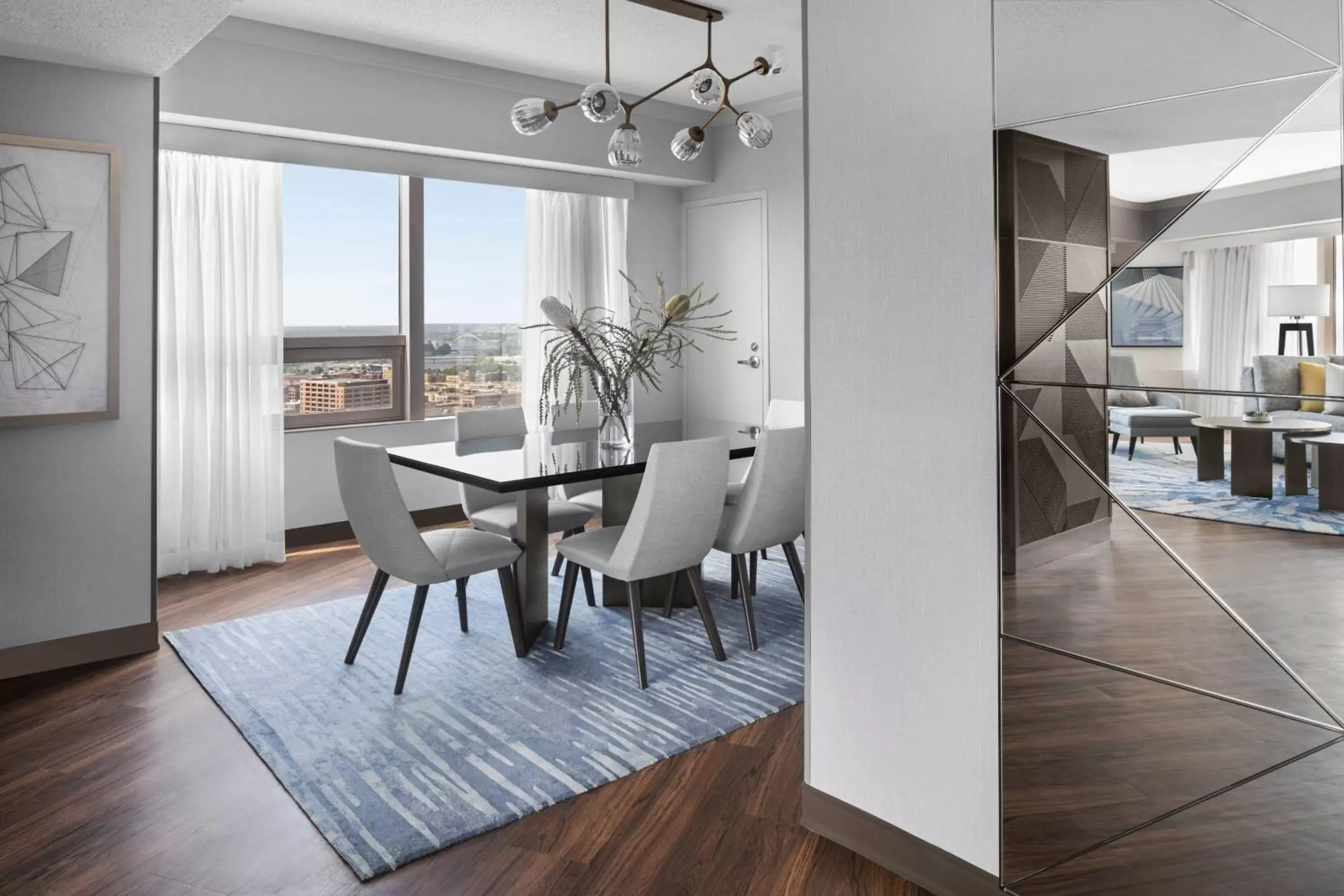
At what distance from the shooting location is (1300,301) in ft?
4.73

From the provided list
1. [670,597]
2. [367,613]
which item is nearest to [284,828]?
[367,613]

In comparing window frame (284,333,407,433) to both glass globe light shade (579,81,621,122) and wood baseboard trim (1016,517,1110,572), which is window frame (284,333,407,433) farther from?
wood baseboard trim (1016,517,1110,572)

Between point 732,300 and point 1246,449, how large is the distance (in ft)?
16.5

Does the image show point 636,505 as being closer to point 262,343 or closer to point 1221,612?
point 1221,612

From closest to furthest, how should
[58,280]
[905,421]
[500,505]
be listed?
[905,421] < [58,280] < [500,505]

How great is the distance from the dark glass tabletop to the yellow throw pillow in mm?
1883

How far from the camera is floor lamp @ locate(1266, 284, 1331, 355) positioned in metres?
1.41

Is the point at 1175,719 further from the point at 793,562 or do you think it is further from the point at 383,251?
the point at 383,251

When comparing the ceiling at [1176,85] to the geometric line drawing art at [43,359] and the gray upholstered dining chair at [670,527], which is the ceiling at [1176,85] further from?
the geometric line drawing art at [43,359]

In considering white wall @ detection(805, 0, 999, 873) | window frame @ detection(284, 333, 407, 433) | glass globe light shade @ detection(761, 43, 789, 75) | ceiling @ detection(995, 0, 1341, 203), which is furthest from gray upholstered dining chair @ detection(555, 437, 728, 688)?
window frame @ detection(284, 333, 407, 433)

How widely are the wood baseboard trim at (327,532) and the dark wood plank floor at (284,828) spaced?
2139mm

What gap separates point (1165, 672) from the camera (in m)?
1.69

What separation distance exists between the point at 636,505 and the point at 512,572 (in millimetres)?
603

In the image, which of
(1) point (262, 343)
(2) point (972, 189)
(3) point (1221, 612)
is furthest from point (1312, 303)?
(1) point (262, 343)
